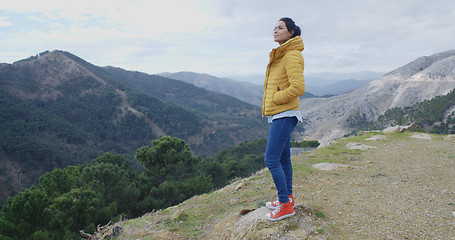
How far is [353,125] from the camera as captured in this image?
263 feet

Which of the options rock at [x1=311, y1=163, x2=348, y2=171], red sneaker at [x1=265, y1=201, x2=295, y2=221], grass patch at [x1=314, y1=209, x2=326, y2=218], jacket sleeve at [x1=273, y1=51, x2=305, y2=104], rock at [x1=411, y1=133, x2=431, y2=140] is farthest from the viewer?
rock at [x1=411, y1=133, x2=431, y2=140]

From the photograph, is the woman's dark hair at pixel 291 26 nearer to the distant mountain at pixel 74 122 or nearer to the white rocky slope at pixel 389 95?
the distant mountain at pixel 74 122

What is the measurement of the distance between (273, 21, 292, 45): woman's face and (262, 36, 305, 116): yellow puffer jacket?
0.14 metres

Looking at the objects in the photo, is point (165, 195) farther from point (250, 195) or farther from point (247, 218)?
point (247, 218)

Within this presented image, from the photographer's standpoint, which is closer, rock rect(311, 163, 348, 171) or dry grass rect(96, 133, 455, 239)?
dry grass rect(96, 133, 455, 239)

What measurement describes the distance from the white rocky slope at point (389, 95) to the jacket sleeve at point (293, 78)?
72435mm

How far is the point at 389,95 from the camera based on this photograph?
84312 millimetres

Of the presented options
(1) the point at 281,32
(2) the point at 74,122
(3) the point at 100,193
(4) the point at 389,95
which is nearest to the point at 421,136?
(1) the point at 281,32

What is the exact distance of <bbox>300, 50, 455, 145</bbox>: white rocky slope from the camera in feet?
225

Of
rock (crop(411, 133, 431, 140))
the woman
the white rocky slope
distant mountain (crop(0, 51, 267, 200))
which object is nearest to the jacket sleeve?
the woman

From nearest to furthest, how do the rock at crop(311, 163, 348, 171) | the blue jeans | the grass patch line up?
the blue jeans
the grass patch
the rock at crop(311, 163, 348, 171)

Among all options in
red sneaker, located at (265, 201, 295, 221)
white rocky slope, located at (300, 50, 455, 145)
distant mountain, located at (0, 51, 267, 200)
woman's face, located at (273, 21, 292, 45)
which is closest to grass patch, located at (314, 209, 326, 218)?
red sneaker, located at (265, 201, 295, 221)

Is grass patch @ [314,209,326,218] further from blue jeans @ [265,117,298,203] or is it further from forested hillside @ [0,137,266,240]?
forested hillside @ [0,137,266,240]

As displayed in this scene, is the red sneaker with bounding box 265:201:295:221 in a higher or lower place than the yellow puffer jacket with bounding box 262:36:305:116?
lower
